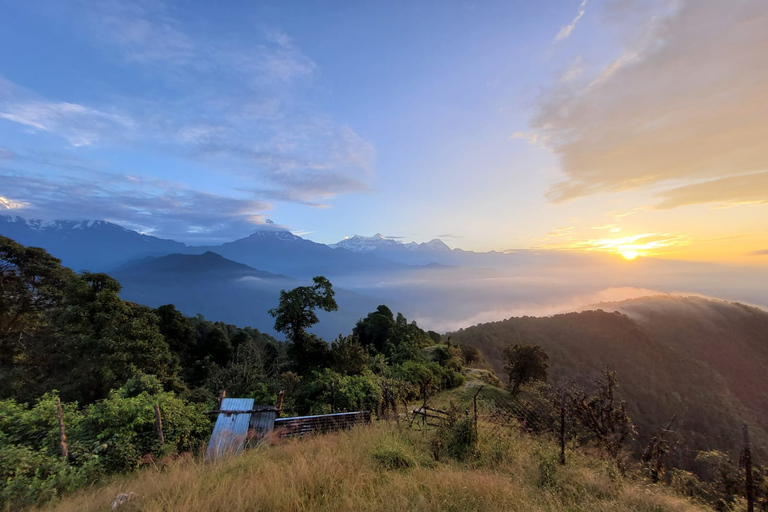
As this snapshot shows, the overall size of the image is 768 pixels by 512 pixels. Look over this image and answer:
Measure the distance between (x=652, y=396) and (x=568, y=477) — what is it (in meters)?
45.9

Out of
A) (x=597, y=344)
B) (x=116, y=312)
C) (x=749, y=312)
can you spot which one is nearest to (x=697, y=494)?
(x=116, y=312)

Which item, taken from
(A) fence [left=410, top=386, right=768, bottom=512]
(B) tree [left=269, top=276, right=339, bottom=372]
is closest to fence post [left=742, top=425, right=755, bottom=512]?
(A) fence [left=410, top=386, right=768, bottom=512]

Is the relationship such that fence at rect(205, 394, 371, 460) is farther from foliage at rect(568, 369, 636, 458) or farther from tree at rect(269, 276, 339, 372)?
tree at rect(269, 276, 339, 372)

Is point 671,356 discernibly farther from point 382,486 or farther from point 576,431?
point 382,486

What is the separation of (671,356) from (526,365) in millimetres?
42099

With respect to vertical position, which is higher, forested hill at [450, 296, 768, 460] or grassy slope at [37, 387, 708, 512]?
grassy slope at [37, 387, 708, 512]

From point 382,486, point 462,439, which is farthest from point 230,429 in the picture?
point 462,439

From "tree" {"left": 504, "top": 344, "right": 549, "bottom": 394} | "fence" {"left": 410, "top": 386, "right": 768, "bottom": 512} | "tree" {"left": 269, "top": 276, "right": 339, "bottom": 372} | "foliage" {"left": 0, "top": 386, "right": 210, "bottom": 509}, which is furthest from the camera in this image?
"tree" {"left": 504, "top": 344, "right": 549, "bottom": 394}

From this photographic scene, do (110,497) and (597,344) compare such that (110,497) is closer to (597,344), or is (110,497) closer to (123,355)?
(123,355)

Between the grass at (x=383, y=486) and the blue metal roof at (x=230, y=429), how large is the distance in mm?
2486

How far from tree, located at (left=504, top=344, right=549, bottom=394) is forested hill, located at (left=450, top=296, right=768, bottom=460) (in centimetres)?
1008

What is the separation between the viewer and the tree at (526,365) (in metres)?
22.2

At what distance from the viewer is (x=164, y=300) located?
189000 mm

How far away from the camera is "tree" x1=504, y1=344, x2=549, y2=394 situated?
72.8 feet
